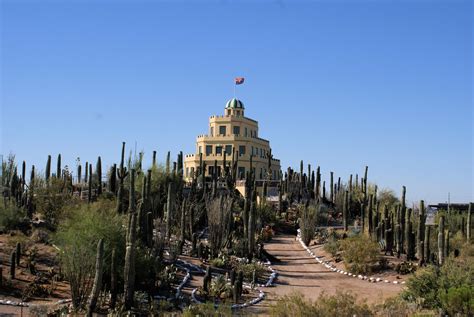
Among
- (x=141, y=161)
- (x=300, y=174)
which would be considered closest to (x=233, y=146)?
(x=300, y=174)

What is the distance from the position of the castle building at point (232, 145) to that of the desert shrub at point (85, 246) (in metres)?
37.9

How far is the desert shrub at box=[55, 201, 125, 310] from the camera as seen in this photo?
17.3 meters

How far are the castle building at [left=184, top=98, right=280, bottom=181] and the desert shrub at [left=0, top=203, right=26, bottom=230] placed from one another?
3086cm

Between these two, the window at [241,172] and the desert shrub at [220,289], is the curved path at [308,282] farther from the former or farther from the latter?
the window at [241,172]

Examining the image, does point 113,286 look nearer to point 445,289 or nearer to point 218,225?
point 445,289

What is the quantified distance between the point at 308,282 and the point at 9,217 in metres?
13.2

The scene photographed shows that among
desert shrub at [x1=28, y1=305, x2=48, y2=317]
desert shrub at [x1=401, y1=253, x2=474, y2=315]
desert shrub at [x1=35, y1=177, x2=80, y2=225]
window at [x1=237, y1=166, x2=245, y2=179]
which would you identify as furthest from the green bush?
window at [x1=237, y1=166, x2=245, y2=179]

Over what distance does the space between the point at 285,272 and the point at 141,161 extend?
54.3 feet

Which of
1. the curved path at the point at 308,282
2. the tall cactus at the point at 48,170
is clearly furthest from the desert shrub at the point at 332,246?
the tall cactus at the point at 48,170

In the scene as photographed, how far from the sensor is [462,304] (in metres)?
15.1

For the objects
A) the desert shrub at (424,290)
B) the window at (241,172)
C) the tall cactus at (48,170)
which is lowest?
the desert shrub at (424,290)

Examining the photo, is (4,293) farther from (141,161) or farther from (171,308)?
(141,161)

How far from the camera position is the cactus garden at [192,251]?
17.3 m

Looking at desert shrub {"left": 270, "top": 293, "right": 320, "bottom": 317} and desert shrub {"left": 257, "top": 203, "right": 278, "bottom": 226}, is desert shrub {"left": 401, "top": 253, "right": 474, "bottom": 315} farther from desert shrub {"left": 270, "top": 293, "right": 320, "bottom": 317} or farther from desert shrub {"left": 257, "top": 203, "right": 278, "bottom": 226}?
desert shrub {"left": 257, "top": 203, "right": 278, "bottom": 226}
